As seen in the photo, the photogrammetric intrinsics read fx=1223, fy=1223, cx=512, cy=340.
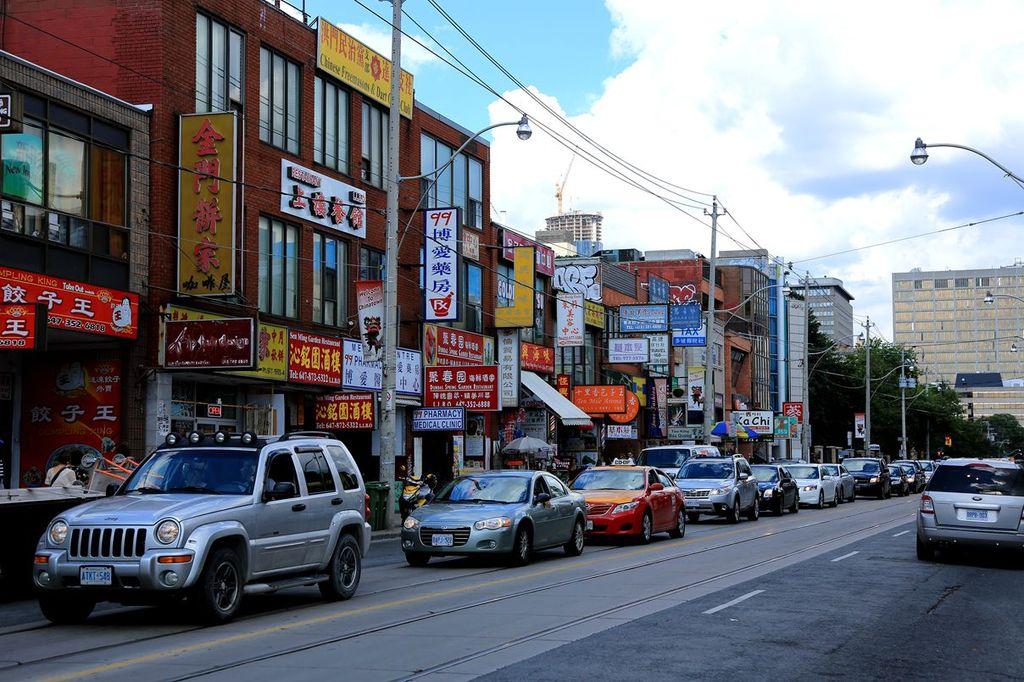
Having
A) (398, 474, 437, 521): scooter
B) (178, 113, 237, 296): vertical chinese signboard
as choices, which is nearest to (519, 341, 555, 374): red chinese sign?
(398, 474, 437, 521): scooter

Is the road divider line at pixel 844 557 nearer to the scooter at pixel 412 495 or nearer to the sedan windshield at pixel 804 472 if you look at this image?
the scooter at pixel 412 495

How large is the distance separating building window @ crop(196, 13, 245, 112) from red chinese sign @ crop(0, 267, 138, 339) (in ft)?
19.2

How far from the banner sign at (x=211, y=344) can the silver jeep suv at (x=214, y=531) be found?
11581 mm

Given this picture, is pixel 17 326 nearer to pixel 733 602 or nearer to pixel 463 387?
pixel 733 602

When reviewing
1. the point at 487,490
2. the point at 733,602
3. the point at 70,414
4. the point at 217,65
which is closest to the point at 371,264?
the point at 217,65

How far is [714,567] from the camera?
61.4 feet

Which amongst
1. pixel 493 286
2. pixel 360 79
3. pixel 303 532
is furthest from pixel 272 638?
pixel 493 286

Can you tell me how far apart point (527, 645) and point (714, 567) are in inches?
325

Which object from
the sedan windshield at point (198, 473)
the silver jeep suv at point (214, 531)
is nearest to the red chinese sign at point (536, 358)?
the silver jeep suv at point (214, 531)

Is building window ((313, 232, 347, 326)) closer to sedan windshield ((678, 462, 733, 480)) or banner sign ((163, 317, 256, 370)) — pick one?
banner sign ((163, 317, 256, 370))

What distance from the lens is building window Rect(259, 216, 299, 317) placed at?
1217 inches

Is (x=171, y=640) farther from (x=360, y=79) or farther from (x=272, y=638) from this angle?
(x=360, y=79)

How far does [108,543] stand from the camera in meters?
11.8

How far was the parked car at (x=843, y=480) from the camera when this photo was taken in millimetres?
45031
